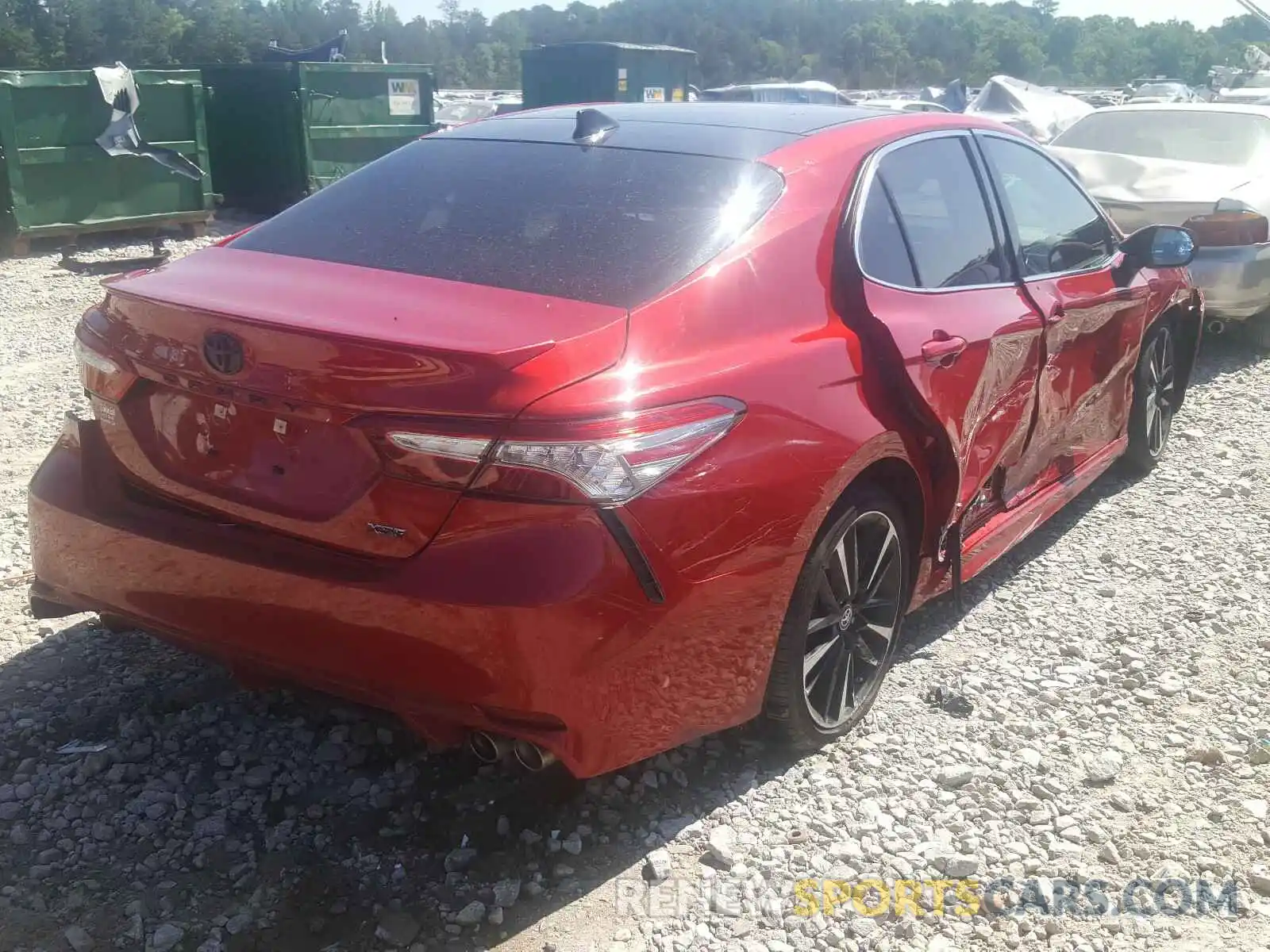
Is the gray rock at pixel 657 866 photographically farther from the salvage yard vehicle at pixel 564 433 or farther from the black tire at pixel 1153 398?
the black tire at pixel 1153 398

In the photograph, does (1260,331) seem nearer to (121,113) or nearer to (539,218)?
(539,218)

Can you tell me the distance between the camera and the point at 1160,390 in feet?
17.9

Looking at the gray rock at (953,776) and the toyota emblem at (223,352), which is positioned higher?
the toyota emblem at (223,352)

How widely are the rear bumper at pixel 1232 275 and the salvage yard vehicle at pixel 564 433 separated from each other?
4.26 metres

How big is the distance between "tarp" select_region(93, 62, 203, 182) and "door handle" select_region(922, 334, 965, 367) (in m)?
9.89

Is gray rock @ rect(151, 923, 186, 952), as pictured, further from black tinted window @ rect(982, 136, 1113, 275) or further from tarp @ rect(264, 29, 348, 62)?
tarp @ rect(264, 29, 348, 62)

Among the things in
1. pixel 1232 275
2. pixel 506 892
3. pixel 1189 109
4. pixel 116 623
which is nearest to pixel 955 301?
pixel 506 892

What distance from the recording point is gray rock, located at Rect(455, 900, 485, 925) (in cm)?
254

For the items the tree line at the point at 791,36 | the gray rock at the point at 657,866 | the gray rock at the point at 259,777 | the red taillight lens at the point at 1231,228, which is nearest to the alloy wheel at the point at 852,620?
the gray rock at the point at 657,866

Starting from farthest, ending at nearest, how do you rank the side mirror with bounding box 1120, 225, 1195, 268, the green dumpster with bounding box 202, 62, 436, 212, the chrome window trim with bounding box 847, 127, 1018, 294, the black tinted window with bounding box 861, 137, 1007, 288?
1. the green dumpster with bounding box 202, 62, 436, 212
2. the side mirror with bounding box 1120, 225, 1195, 268
3. the black tinted window with bounding box 861, 137, 1007, 288
4. the chrome window trim with bounding box 847, 127, 1018, 294

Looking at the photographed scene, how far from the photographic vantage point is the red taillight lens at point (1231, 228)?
723 cm

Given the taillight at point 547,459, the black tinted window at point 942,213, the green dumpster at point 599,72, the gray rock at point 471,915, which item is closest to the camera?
the taillight at point 547,459

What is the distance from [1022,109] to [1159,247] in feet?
42.6

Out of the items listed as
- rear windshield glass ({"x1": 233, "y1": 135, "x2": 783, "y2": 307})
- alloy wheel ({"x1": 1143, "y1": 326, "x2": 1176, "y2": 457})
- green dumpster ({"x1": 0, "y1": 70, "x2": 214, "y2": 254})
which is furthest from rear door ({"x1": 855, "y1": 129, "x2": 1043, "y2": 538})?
green dumpster ({"x1": 0, "y1": 70, "x2": 214, "y2": 254})
